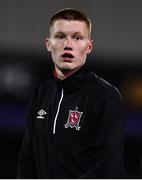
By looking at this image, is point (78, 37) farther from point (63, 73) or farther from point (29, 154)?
point (29, 154)

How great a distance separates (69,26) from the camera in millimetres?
1459

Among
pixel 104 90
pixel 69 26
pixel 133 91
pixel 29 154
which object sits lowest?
pixel 29 154

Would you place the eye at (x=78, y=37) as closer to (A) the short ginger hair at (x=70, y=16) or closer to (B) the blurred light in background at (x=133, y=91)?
(A) the short ginger hair at (x=70, y=16)

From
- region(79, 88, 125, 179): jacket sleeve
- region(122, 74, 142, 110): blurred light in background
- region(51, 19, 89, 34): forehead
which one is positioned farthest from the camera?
region(122, 74, 142, 110): blurred light in background

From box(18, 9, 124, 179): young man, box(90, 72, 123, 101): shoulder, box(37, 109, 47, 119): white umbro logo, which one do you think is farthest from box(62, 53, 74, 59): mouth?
box(37, 109, 47, 119): white umbro logo

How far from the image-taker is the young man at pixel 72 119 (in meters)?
1.37

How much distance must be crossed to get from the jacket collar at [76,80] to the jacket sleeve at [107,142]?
13 centimetres

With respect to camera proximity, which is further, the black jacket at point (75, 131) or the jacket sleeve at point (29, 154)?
the jacket sleeve at point (29, 154)

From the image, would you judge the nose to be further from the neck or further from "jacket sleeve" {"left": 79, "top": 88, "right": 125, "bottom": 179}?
"jacket sleeve" {"left": 79, "top": 88, "right": 125, "bottom": 179}

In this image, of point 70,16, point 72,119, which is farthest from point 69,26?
point 72,119

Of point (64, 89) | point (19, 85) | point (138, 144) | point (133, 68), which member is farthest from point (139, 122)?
point (64, 89)

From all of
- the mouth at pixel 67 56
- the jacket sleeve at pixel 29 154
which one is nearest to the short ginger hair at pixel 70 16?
the mouth at pixel 67 56

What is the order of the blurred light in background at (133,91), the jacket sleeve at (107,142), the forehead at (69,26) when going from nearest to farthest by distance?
the jacket sleeve at (107,142)
the forehead at (69,26)
the blurred light in background at (133,91)

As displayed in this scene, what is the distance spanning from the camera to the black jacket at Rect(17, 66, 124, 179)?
1.36m
